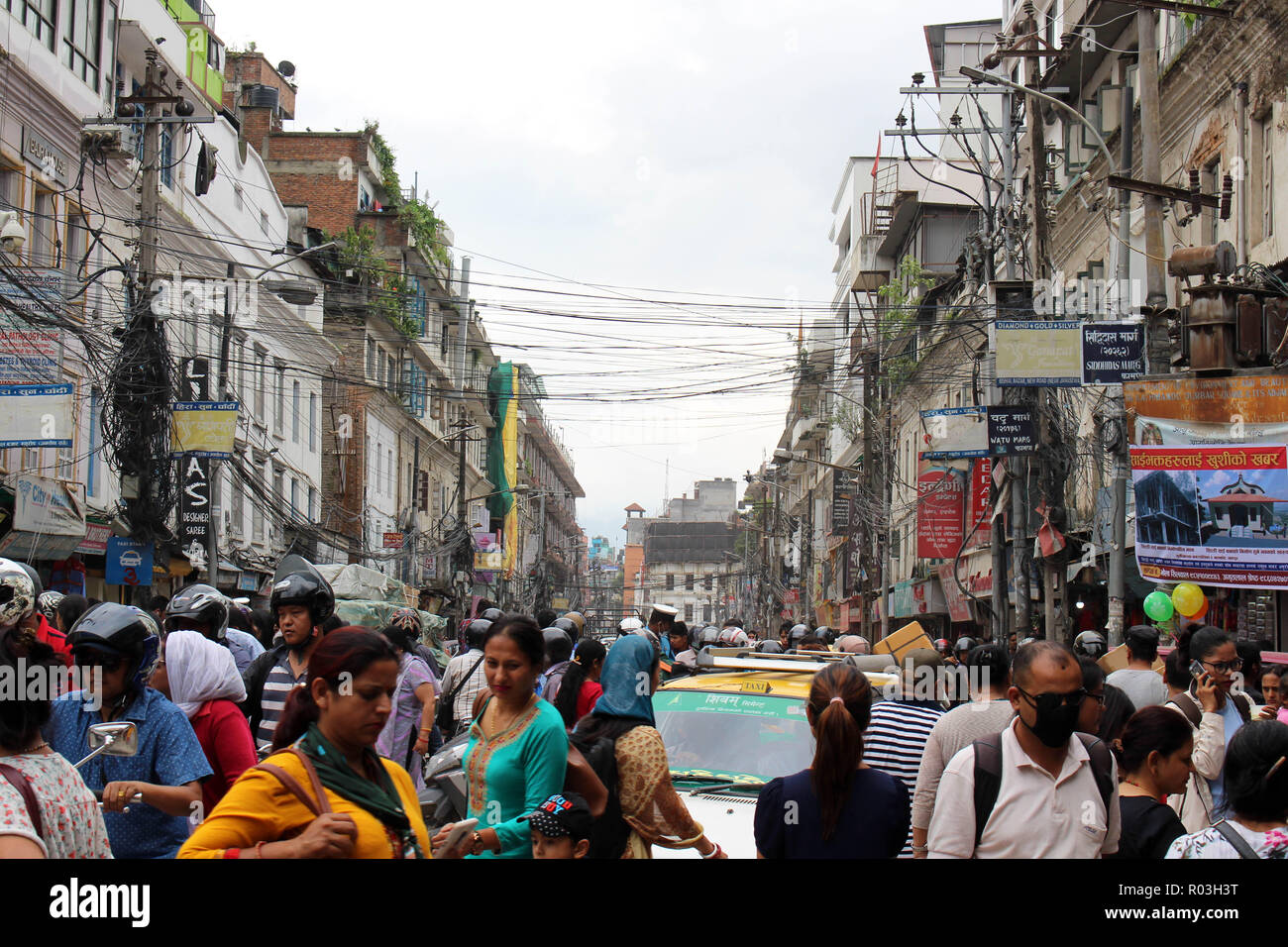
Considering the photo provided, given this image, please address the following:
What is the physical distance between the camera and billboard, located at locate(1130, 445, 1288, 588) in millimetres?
14508

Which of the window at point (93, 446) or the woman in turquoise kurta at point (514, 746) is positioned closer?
the woman in turquoise kurta at point (514, 746)

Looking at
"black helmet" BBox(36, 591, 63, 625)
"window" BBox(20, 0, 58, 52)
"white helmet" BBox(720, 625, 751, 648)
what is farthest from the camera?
"window" BBox(20, 0, 58, 52)

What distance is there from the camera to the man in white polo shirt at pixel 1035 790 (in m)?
4.29

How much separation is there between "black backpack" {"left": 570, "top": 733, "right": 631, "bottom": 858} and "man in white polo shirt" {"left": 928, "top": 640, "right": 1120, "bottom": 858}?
1.15 metres

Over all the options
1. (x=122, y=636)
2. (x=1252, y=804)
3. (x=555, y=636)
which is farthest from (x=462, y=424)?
(x=1252, y=804)

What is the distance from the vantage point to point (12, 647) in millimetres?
4375

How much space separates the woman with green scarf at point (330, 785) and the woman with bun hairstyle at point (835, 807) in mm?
1454

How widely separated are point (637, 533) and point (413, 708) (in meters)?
171

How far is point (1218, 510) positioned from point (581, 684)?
9998mm

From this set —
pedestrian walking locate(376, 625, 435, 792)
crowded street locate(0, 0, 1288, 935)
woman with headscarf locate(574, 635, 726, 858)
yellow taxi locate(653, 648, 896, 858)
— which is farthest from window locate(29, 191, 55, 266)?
woman with headscarf locate(574, 635, 726, 858)

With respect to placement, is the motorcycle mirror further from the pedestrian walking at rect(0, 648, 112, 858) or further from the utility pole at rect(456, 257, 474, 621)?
the utility pole at rect(456, 257, 474, 621)

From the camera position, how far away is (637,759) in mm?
4906

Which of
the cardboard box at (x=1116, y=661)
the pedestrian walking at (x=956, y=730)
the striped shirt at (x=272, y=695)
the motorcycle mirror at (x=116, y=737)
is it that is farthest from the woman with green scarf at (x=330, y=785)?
the cardboard box at (x=1116, y=661)

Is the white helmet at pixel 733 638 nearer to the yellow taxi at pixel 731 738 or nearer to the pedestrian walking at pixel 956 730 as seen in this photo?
the yellow taxi at pixel 731 738
